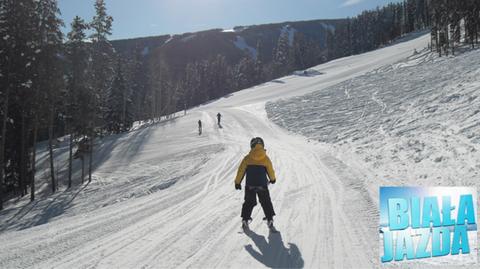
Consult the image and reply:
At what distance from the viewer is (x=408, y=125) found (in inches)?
734

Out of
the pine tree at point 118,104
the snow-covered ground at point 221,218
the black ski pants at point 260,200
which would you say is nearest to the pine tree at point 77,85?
the snow-covered ground at point 221,218

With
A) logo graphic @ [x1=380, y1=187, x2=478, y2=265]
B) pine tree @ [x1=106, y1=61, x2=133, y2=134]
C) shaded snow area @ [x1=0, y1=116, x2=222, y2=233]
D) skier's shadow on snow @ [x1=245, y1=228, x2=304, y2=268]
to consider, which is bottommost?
shaded snow area @ [x1=0, y1=116, x2=222, y2=233]

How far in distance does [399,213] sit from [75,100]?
27982 millimetres

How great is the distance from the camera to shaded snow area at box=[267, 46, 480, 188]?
10984 millimetres

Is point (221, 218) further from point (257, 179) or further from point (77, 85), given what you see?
point (77, 85)

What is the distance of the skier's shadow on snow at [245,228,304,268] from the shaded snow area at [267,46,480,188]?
5641 mm

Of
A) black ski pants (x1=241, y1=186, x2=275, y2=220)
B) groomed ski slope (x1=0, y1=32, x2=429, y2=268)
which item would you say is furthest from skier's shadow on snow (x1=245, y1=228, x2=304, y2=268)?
black ski pants (x1=241, y1=186, x2=275, y2=220)

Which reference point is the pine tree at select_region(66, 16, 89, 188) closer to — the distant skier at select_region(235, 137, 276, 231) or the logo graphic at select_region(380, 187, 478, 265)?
the distant skier at select_region(235, 137, 276, 231)

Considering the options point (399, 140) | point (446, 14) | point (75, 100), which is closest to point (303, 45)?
point (446, 14)

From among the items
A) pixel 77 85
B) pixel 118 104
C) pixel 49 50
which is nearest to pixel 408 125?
pixel 49 50

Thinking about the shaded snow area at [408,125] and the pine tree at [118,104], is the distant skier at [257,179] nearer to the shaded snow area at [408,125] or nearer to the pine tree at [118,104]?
the shaded snow area at [408,125]

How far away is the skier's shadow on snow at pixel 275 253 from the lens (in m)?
5.41

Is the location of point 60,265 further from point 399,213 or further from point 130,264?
point 399,213

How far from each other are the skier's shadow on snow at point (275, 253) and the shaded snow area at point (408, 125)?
5.64m
